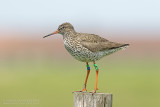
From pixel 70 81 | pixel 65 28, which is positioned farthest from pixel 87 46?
pixel 70 81

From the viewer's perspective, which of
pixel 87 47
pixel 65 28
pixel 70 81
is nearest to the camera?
pixel 87 47

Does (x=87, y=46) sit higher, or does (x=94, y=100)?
(x=87, y=46)

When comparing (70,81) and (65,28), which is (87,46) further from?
(70,81)

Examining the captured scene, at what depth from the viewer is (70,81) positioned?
26.5 m

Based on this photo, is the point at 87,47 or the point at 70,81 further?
the point at 70,81

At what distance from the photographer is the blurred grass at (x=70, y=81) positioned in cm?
1999

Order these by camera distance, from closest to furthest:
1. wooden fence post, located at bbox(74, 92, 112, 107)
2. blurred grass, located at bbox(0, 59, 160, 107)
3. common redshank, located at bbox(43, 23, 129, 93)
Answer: wooden fence post, located at bbox(74, 92, 112, 107), common redshank, located at bbox(43, 23, 129, 93), blurred grass, located at bbox(0, 59, 160, 107)

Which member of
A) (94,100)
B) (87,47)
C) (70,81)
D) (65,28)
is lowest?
(94,100)

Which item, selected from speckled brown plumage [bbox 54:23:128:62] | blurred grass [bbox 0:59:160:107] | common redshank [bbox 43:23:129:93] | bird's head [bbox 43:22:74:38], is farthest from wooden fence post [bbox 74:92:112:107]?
blurred grass [bbox 0:59:160:107]

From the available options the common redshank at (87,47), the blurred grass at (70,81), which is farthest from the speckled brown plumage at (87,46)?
the blurred grass at (70,81)

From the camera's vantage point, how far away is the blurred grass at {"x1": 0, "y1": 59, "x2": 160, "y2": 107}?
1999 centimetres

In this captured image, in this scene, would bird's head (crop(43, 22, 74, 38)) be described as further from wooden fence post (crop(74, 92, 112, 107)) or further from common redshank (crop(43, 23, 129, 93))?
wooden fence post (crop(74, 92, 112, 107))

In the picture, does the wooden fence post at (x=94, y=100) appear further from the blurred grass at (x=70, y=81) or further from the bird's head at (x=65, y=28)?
the blurred grass at (x=70, y=81)

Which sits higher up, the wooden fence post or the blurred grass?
the blurred grass
